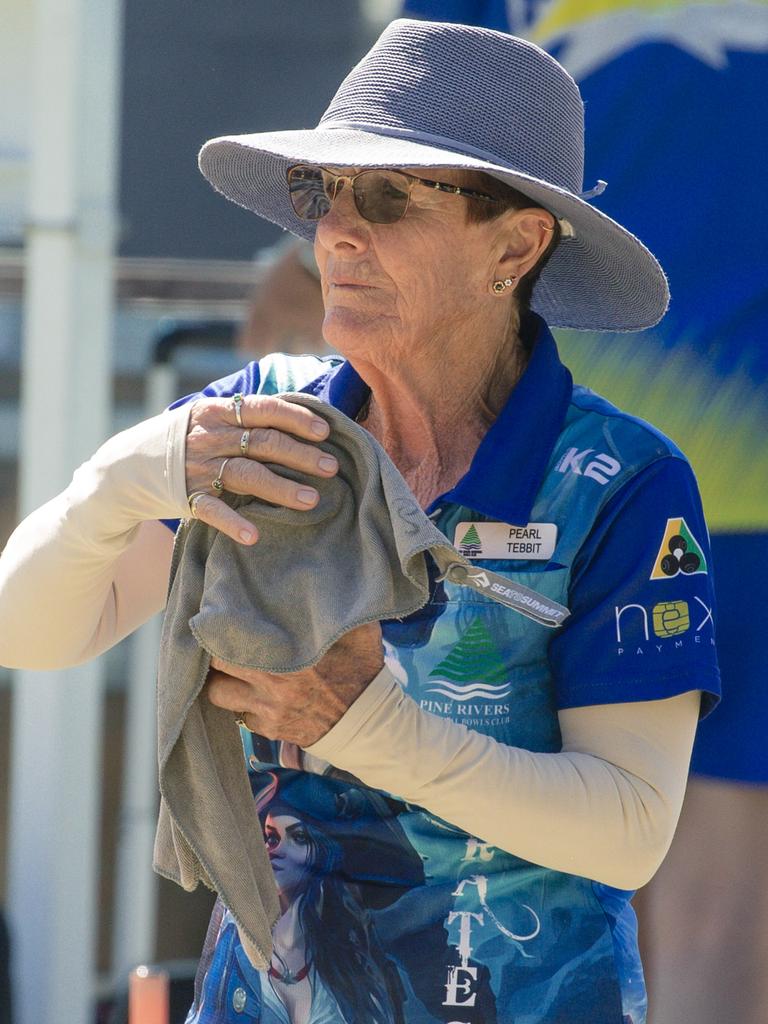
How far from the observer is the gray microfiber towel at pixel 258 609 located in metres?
1.46

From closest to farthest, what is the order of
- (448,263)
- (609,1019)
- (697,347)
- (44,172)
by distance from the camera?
(609,1019) < (448,263) < (697,347) < (44,172)

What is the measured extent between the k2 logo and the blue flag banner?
81 centimetres

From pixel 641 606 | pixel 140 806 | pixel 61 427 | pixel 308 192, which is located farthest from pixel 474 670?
pixel 140 806

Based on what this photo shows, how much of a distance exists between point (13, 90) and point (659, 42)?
5.29 ft

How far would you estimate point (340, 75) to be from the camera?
3699mm

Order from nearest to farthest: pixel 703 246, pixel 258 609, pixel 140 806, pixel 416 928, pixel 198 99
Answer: pixel 258 609
pixel 416 928
pixel 703 246
pixel 140 806
pixel 198 99

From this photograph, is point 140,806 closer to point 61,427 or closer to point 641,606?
point 61,427

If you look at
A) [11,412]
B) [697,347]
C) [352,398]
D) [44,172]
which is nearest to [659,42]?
[697,347]

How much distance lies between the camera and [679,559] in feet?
5.49

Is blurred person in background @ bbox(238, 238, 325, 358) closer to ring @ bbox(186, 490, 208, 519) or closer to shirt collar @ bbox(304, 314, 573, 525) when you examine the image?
shirt collar @ bbox(304, 314, 573, 525)

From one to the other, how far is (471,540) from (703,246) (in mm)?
1055

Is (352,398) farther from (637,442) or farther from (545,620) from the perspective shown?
(545,620)

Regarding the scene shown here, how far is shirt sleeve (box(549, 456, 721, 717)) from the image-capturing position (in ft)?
5.33

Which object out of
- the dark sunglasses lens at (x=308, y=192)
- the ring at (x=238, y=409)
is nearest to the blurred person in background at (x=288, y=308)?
the dark sunglasses lens at (x=308, y=192)
